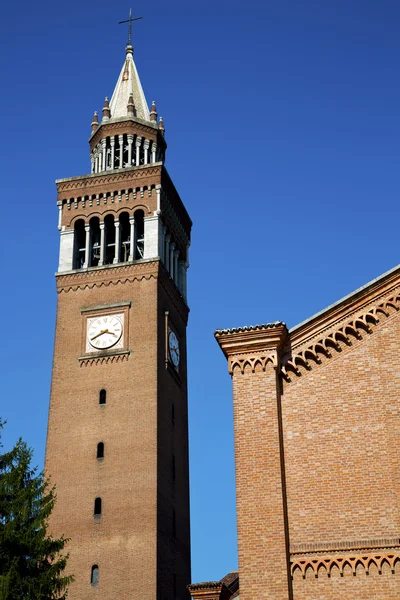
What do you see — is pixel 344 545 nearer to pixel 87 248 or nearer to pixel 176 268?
pixel 87 248

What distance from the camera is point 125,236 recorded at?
4194cm

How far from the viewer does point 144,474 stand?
1341 inches

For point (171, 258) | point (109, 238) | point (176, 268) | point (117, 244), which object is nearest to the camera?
point (117, 244)

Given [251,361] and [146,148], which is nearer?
[251,361]

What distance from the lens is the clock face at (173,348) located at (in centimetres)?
3917

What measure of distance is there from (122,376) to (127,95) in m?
18.7

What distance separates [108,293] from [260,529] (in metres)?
23.6

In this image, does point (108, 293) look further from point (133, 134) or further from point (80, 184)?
point (133, 134)

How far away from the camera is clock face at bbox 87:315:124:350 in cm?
3756

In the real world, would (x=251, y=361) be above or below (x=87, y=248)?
below

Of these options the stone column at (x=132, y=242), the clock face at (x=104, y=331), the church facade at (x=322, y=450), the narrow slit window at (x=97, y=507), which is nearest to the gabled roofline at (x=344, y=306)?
the church facade at (x=322, y=450)

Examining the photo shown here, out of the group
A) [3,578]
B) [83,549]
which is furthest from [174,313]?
[3,578]

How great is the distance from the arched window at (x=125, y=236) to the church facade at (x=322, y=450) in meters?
23.1

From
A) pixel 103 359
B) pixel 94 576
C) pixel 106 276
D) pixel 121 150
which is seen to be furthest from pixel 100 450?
pixel 121 150
